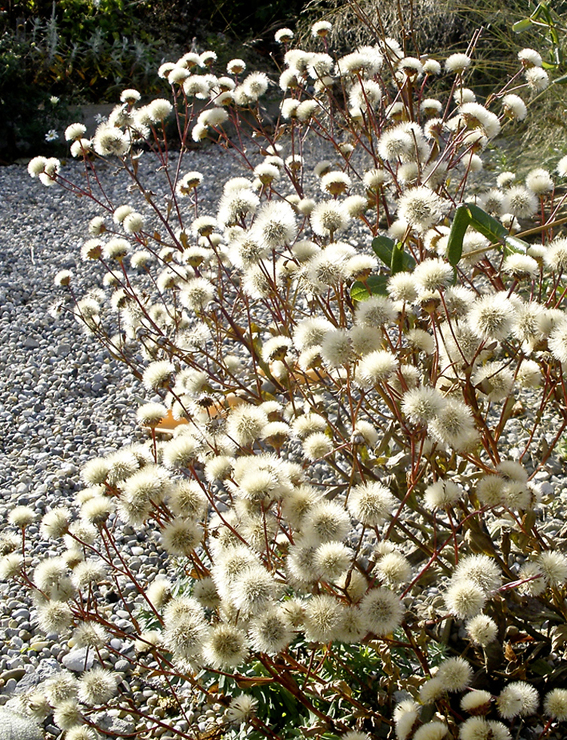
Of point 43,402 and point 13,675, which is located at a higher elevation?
point 13,675

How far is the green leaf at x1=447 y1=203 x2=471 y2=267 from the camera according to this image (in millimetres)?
1535

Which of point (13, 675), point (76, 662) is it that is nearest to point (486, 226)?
point (76, 662)

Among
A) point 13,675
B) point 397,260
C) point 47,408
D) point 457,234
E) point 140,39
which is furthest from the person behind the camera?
point 140,39

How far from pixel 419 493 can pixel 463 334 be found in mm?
566

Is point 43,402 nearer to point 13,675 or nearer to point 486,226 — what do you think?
A: point 13,675

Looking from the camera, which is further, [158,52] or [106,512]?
[158,52]

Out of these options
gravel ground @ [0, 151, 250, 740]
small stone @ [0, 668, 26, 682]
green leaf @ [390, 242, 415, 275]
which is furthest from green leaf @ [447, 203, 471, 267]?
small stone @ [0, 668, 26, 682]

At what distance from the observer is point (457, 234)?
60.7 inches

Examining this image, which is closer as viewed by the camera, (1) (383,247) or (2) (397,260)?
(2) (397,260)

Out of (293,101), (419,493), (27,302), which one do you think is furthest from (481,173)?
(419,493)

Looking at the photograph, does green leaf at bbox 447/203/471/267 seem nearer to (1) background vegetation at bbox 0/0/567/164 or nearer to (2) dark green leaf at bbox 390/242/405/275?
(2) dark green leaf at bbox 390/242/405/275

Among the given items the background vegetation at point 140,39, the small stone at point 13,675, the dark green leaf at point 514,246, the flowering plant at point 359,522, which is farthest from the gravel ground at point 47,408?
the background vegetation at point 140,39

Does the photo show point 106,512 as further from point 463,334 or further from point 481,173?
point 481,173

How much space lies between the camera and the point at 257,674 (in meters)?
1.73
